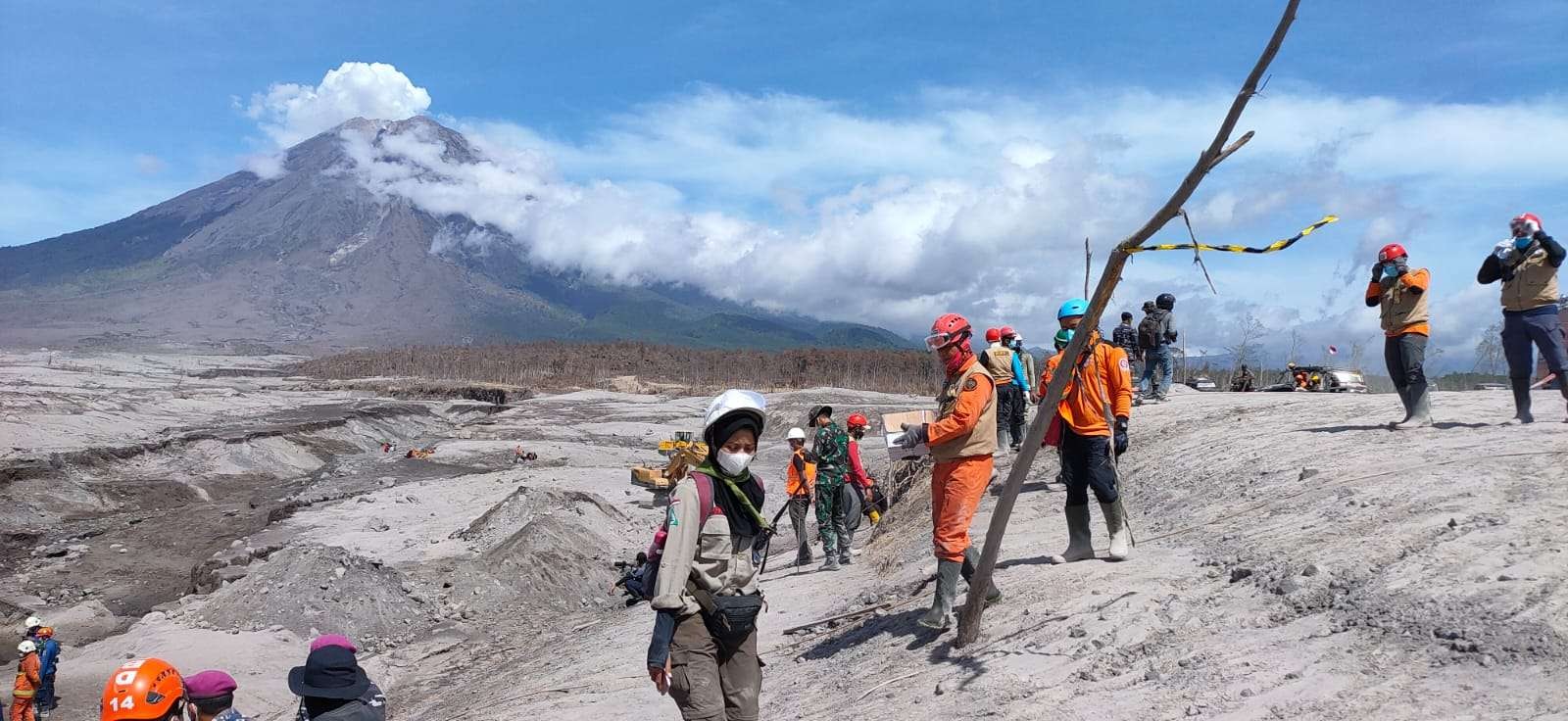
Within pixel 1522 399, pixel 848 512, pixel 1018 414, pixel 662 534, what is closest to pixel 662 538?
pixel 662 534

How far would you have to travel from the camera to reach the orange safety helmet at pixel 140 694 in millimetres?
3668

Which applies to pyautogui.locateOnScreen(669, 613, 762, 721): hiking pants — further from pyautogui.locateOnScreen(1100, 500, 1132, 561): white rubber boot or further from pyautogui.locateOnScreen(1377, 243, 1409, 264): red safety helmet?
pyautogui.locateOnScreen(1377, 243, 1409, 264): red safety helmet

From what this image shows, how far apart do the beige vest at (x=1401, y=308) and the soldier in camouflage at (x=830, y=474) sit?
505 cm

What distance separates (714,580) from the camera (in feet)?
13.3

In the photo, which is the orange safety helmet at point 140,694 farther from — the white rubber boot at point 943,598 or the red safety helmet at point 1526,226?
the red safety helmet at point 1526,226

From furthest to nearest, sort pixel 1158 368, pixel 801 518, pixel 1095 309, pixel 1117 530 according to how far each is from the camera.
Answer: pixel 1158 368, pixel 801 518, pixel 1117 530, pixel 1095 309

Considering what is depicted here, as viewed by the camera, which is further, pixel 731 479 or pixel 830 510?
pixel 830 510

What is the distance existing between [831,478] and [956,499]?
5041mm

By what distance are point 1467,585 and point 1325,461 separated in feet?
10.4

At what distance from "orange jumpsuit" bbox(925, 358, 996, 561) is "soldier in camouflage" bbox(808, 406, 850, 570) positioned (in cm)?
452

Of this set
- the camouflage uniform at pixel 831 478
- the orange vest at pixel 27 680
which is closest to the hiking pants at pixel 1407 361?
the camouflage uniform at pixel 831 478

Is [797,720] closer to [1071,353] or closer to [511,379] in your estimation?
[1071,353]

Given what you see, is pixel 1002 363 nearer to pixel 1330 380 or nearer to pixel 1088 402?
pixel 1088 402

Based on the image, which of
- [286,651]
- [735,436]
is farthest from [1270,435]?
[286,651]
